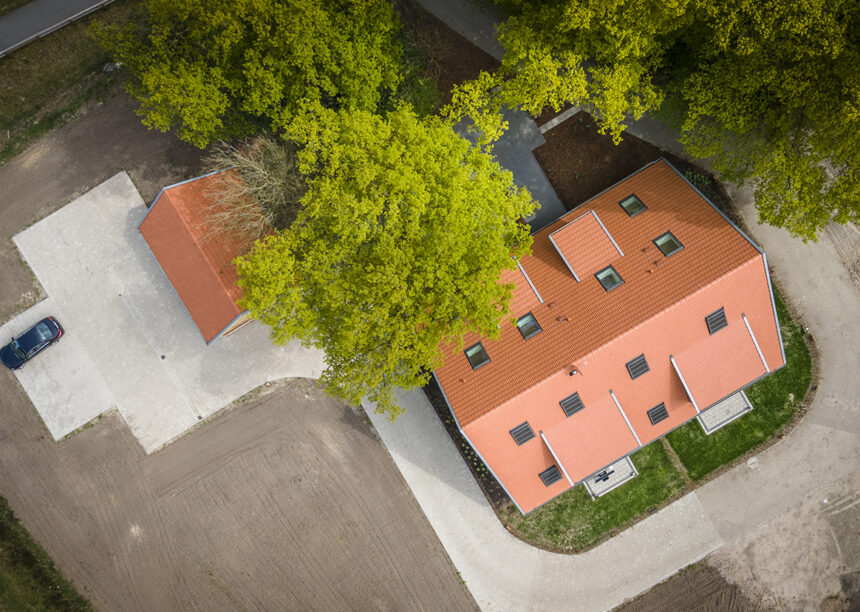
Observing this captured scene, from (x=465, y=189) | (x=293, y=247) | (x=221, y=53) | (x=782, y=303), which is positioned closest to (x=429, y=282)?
(x=465, y=189)

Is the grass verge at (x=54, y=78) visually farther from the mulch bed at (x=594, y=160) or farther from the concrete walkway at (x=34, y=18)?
the mulch bed at (x=594, y=160)

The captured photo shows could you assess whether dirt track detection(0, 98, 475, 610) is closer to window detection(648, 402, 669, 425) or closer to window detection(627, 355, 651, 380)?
window detection(648, 402, 669, 425)

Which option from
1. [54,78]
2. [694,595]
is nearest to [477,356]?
[694,595]

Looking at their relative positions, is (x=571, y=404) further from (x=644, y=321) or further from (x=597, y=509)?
(x=597, y=509)

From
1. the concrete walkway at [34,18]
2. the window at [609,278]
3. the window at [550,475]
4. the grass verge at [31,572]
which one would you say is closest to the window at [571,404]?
the window at [550,475]

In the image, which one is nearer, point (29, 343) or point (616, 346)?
point (616, 346)

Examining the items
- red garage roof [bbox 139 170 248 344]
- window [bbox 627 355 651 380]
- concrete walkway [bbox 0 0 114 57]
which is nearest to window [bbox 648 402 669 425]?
window [bbox 627 355 651 380]
